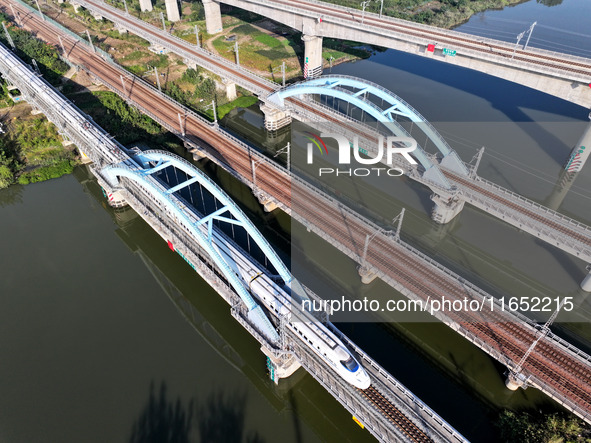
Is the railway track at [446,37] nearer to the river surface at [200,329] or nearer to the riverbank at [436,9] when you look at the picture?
the river surface at [200,329]

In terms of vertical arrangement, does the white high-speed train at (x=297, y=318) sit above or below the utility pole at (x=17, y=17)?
below

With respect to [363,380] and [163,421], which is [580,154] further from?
[163,421]

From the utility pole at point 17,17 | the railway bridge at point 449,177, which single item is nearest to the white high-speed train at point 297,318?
the railway bridge at point 449,177

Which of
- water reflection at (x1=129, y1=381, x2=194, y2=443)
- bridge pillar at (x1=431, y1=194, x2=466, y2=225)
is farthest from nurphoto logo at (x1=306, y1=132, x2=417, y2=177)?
water reflection at (x1=129, y1=381, x2=194, y2=443)

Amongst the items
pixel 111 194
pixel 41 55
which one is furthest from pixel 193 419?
pixel 41 55

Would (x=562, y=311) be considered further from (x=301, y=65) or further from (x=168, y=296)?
(x=301, y=65)

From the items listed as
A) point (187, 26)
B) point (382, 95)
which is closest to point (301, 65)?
point (187, 26)
